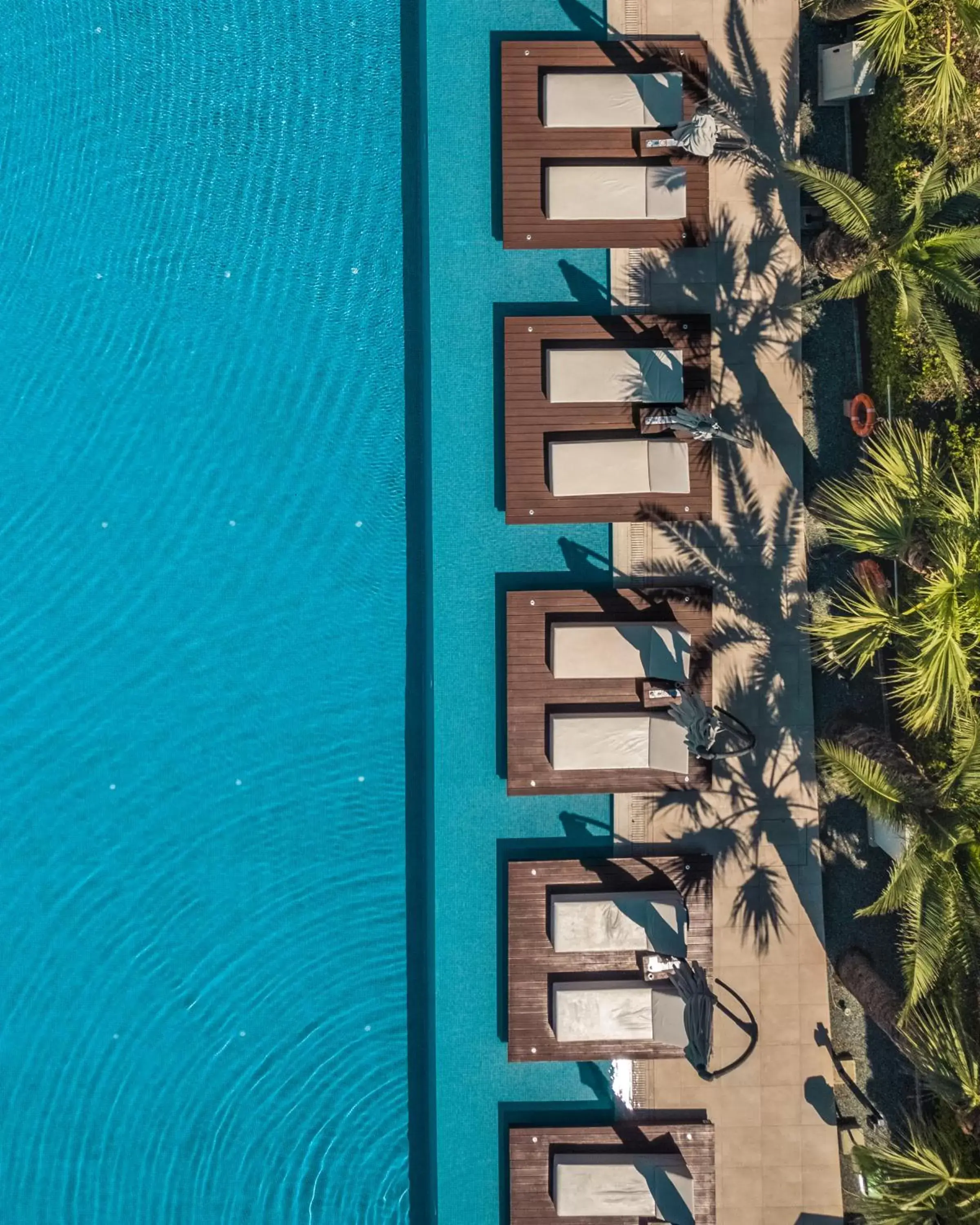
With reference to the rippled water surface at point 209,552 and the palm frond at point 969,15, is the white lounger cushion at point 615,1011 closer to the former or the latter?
the rippled water surface at point 209,552

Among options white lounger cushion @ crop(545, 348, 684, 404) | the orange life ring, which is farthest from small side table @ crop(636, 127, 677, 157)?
the orange life ring

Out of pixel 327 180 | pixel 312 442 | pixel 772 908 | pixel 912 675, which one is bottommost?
pixel 772 908

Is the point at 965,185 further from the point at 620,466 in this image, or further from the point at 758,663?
the point at 758,663

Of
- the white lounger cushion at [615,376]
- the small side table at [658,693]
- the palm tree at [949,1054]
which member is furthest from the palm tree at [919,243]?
the palm tree at [949,1054]

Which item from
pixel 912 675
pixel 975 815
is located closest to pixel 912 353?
pixel 912 675

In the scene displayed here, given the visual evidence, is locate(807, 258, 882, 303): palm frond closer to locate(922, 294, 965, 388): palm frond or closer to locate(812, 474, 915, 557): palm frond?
locate(922, 294, 965, 388): palm frond

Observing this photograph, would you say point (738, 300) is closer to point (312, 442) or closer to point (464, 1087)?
point (312, 442)

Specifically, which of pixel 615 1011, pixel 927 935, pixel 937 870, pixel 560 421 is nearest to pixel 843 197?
pixel 560 421
